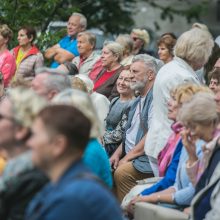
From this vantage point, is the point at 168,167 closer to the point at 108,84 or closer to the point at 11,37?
the point at 108,84

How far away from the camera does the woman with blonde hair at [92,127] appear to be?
7.70m

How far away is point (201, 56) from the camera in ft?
36.8

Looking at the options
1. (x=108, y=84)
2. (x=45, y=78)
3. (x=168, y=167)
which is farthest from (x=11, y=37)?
(x=45, y=78)

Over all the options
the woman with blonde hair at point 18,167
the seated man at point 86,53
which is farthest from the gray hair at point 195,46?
the seated man at point 86,53

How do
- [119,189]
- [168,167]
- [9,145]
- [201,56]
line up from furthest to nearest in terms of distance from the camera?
[119,189]
[201,56]
[168,167]
[9,145]

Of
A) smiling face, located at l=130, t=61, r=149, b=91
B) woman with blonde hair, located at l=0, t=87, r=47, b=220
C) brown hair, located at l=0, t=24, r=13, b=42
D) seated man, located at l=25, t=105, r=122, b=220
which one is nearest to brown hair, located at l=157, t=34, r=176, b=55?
smiling face, located at l=130, t=61, r=149, b=91

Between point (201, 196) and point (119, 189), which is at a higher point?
point (201, 196)

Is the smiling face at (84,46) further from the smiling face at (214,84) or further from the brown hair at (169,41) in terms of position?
the smiling face at (214,84)

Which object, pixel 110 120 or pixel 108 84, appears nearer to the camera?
pixel 110 120

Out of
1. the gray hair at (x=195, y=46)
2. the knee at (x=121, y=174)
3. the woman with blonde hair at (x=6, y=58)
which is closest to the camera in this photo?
the gray hair at (x=195, y=46)

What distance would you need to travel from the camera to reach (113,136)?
12.8 metres

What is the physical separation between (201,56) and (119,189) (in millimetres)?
1746

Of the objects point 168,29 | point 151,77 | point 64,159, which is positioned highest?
point 64,159

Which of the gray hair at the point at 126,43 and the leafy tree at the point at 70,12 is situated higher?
the gray hair at the point at 126,43
